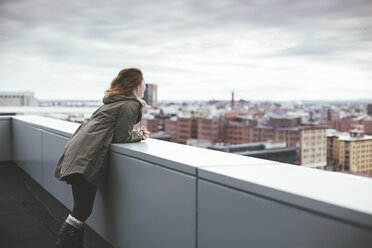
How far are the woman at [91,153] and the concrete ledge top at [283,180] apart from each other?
374 mm

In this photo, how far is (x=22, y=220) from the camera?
11.6ft

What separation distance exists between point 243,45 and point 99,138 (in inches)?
3173

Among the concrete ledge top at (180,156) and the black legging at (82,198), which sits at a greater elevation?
the concrete ledge top at (180,156)

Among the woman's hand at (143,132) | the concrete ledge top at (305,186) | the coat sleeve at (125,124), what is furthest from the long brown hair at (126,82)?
the concrete ledge top at (305,186)

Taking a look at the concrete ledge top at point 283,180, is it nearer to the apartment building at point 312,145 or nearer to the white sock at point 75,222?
the white sock at point 75,222

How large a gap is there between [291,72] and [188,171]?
7200cm

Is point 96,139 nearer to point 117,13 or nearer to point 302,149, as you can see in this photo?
point 302,149

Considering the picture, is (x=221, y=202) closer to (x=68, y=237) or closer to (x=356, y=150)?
(x=68, y=237)

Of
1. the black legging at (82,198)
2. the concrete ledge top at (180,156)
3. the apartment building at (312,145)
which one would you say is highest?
the concrete ledge top at (180,156)

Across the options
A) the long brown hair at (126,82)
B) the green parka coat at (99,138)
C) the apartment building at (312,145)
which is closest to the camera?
the green parka coat at (99,138)

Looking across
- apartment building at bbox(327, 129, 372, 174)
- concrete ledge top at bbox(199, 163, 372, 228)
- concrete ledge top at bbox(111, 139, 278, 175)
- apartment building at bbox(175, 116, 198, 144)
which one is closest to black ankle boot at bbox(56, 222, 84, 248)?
concrete ledge top at bbox(111, 139, 278, 175)

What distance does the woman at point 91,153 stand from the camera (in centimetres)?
244

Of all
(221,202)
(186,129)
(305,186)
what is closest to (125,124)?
(221,202)

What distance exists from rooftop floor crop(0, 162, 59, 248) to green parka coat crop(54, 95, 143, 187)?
2.56 feet
